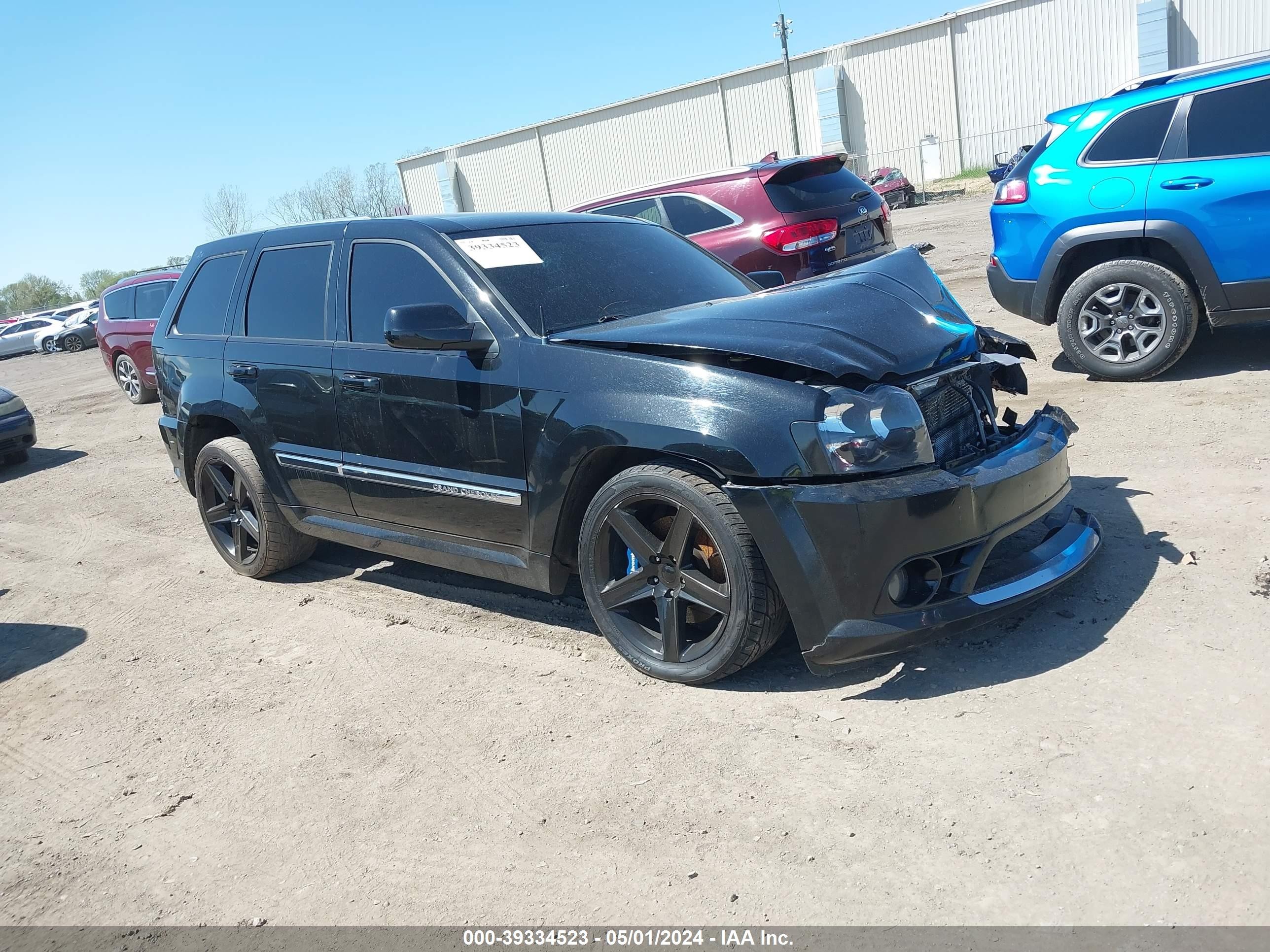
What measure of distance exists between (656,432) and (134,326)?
1301 centimetres

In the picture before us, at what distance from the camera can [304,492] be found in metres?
5.05

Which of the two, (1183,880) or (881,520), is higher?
(881,520)

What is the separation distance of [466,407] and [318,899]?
1949 millimetres

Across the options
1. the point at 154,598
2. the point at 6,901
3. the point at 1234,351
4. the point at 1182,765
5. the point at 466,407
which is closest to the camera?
the point at 1182,765

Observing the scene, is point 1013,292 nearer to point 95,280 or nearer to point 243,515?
point 243,515

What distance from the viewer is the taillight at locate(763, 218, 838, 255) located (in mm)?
8297

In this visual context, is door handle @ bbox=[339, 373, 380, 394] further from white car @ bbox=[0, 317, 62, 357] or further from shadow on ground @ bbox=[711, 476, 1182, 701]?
white car @ bbox=[0, 317, 62, 357]

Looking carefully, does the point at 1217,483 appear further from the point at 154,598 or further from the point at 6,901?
the point at 154,598

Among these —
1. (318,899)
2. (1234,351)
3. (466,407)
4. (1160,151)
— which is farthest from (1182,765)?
(1234,351)

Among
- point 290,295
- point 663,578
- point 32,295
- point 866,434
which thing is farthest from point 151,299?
point 32,295

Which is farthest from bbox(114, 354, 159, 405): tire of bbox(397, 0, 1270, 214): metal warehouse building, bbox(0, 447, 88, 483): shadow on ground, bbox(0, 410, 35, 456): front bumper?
bbox(397, 0, 1270, 214): metal warehouse building

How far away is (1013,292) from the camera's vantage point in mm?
7082

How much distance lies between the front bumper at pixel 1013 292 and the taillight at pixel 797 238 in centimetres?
152

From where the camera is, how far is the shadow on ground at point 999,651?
3.39 meters
